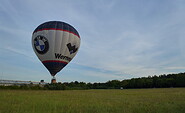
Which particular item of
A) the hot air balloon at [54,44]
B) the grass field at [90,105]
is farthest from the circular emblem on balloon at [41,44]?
the grass field at [90,105]

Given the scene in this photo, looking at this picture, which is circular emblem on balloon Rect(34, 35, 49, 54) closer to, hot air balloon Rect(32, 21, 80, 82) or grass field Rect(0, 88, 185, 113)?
hot air balloon Rect(32, 21, 80, 82)

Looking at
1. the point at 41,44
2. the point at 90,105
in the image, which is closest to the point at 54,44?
the point at 41,44

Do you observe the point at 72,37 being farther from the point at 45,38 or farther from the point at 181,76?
the point at 181,76

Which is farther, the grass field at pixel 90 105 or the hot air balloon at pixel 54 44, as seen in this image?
the hot air balloon at pixel 54 44

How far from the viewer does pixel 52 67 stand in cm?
3512

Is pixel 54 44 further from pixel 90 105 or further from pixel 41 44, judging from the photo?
pixel 90 105

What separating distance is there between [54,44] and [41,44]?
2.73m

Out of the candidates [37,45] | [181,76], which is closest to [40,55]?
[37,45]

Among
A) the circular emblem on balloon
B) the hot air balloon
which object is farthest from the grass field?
the circular emblem on balloon

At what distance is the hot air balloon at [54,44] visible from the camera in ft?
111

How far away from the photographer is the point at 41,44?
34.5 meters

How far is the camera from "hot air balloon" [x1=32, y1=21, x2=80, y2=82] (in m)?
33.9

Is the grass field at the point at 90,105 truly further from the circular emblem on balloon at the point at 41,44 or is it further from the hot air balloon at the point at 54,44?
the circular emblem on balloon at the point at 41,44

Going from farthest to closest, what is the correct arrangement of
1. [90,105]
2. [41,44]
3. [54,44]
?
1. [41,44]
2. [54,44]
3. [90,105]
